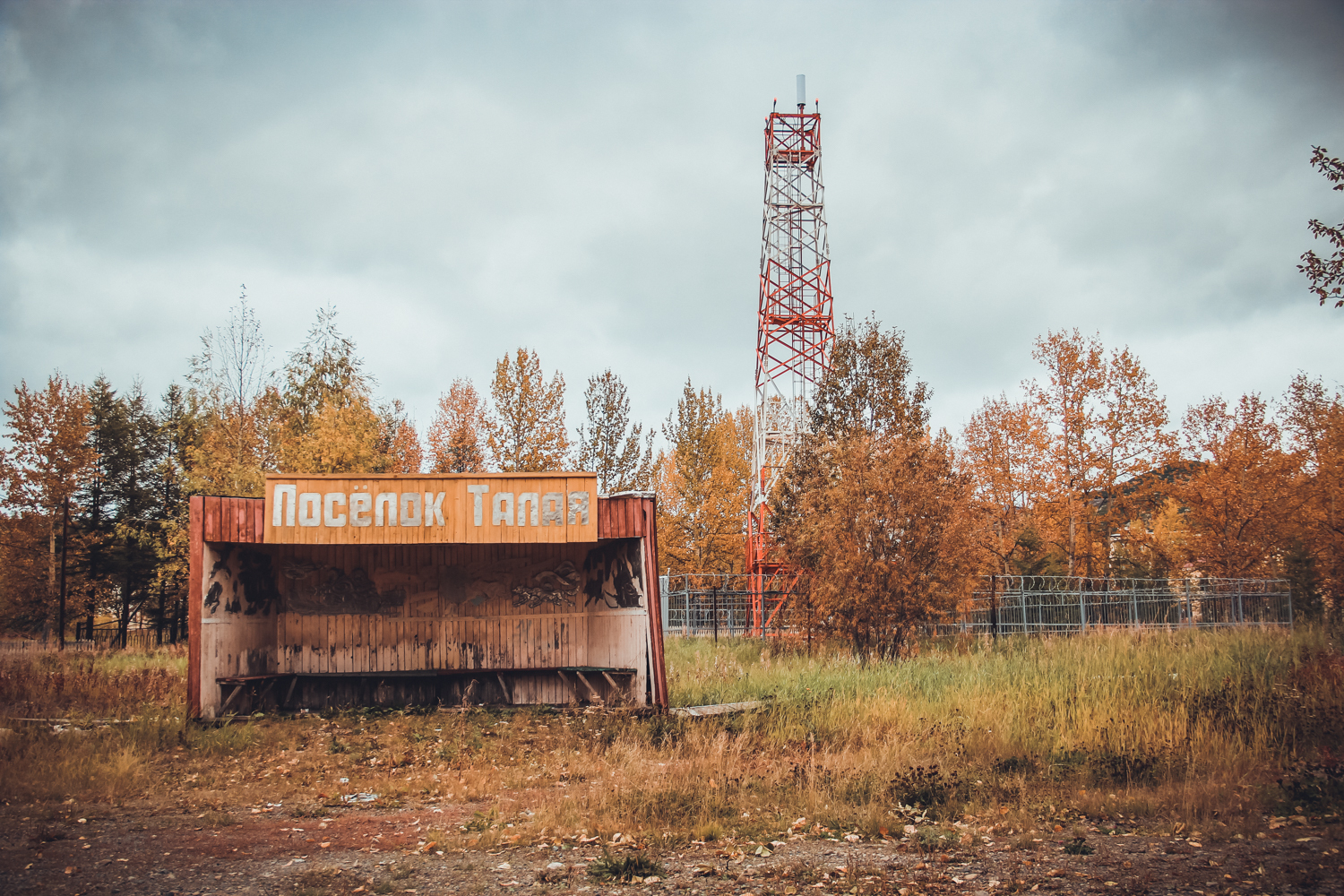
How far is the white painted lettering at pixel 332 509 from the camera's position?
478 inches

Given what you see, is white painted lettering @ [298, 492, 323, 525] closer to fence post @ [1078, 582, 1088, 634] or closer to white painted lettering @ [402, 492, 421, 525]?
white painted lettering @ [402, 492, 421, 525]

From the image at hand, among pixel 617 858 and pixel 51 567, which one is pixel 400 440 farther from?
pixel 617 858

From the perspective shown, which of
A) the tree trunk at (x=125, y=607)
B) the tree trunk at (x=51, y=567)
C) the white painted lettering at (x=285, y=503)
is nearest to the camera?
the white painted lettering at (x=285, y=503)

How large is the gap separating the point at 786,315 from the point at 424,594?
14996mm

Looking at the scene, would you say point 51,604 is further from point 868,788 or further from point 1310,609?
point 1310,609

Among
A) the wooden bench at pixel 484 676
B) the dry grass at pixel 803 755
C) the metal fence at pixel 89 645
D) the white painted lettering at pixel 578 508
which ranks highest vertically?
the white painted lettering at pixel 578 508

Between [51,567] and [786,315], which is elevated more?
[786,315]

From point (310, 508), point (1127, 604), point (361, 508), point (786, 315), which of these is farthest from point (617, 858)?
point (1127, 604)

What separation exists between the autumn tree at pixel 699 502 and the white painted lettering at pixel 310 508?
21.4 meters

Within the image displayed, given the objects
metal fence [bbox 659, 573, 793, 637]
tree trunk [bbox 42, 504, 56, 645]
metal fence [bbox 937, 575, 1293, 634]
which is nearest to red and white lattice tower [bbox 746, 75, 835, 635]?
metal fence [bbox 659, 573, 793, 637]

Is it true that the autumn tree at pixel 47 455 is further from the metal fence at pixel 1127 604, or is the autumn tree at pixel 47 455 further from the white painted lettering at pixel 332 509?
the metal fence at pixel 1127 604

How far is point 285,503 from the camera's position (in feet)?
39.8

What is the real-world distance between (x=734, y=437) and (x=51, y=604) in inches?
1136

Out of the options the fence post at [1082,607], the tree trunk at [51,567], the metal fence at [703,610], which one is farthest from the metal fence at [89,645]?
the fence post at [1082,607]
